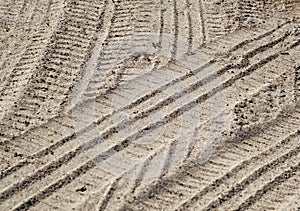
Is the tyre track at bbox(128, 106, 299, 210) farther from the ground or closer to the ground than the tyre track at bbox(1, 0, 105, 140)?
closer to the ground

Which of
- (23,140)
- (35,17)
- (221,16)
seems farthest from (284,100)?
(35,17)

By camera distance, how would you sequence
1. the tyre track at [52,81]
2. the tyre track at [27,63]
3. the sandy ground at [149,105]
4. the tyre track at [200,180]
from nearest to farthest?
1. the tyre track at [200,180]
2. the sandy ground at [149,105]
3. the tyre track at [52,81]
4. the tyre track at [27,63]

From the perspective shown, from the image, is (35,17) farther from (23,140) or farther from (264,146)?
(264,146)

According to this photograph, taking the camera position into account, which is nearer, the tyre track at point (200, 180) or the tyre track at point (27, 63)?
the tyre track at point (200, 180)

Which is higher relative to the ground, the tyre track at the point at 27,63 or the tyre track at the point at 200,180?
the tyre track at the point at 27,63

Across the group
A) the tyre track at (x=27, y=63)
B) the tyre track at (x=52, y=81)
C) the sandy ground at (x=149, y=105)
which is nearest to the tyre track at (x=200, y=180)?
the sandy ground at (x=149, y=105)

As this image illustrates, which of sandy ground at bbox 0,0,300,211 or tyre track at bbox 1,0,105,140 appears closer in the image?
sandy ground at bbox 0,0,300,211

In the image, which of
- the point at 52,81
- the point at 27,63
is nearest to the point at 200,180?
the point at 52,81

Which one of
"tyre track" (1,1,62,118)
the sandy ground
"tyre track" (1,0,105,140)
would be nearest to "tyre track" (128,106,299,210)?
the sandy ground

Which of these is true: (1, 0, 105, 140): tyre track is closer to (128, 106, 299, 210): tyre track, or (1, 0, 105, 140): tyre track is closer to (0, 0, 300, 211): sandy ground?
(0, 0, 300, 211): sandy ground

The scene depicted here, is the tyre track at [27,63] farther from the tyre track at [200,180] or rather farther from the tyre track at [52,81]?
the tyre track at [200,180]
